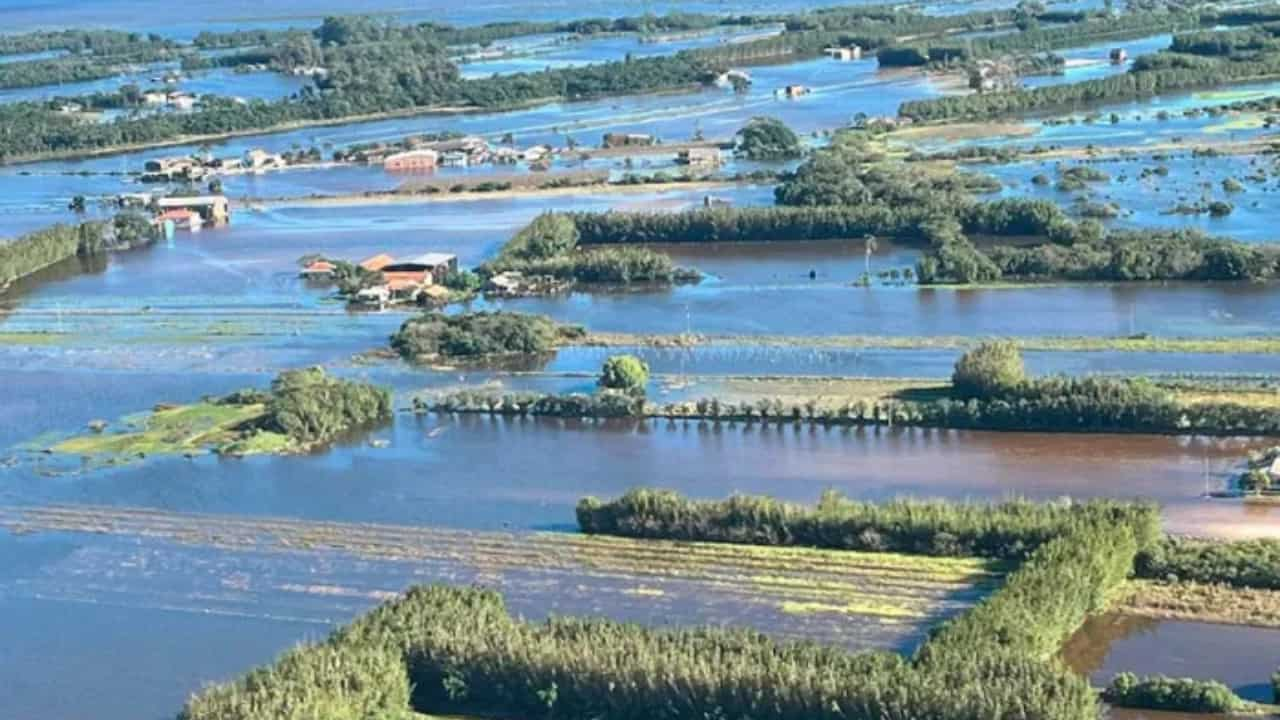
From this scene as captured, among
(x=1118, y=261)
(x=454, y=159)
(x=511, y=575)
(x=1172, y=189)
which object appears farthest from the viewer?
(x=454, y=159)

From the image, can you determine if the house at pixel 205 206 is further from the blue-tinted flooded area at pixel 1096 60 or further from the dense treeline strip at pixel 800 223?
the blue-tinted flooded area at pixel 1096 60

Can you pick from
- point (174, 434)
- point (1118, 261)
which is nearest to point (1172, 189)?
point (1118, 261)

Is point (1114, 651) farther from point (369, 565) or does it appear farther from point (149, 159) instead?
point (149, 159)

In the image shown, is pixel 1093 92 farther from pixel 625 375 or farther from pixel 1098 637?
pixel 1098 637

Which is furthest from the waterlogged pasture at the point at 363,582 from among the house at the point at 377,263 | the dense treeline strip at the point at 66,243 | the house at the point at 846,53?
the house at the point at 846,53

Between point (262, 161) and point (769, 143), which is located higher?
point (769, 143)

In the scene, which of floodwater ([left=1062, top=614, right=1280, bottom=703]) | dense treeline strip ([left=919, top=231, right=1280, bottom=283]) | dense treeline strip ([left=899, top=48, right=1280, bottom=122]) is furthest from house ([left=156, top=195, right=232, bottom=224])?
floodwater ([left=1062, top=614, right=1280, bottom=703])

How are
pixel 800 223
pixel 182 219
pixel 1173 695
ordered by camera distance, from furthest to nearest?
pixel 182 219
pixel 800 223
pixel 1173 695

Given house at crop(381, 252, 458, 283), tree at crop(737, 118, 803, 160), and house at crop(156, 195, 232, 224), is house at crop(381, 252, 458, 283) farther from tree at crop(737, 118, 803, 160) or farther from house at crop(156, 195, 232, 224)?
tree at crop(737, 118, 803, 160)
